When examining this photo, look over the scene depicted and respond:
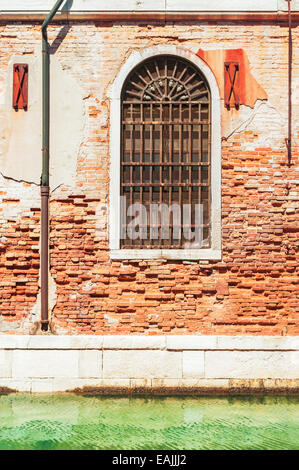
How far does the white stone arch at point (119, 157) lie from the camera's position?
23.9ft

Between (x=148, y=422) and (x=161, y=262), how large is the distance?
6.74 feet

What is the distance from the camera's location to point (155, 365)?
7.07 meters

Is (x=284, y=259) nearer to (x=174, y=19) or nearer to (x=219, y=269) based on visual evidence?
(x=219, y=269)

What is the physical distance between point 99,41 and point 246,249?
10.8ft

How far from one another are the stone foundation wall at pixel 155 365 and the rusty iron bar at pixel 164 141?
1310 mm

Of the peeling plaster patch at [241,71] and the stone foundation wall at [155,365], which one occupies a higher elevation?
the peeling plaster patch at [241,71]

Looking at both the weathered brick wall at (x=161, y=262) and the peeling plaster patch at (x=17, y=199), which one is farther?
the peeling plaster patch at (x=17, y=199)

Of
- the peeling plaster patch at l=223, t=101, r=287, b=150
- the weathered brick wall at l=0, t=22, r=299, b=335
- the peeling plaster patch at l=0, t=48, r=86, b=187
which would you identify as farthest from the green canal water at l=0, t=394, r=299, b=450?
the peeling plaster patch at l=223, t=101, r=287, b=150

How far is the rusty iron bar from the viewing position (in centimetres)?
738

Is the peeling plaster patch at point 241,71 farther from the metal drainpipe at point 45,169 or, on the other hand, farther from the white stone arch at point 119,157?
the metal drainpipe at point 45,169

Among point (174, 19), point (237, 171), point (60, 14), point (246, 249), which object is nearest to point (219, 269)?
point (246, 249)

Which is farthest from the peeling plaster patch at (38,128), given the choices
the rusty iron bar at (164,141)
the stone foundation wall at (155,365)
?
the stone foundation wall at (155,365)

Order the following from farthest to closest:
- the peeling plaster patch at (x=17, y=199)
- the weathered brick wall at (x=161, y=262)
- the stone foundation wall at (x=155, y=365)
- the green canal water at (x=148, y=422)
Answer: the peeling plaster patch at (x=17, y=199)
the weathered brick wall at (x=161, y=262)
the stone foundation wall at (x=155, y=365)
the green canal water at (x=148, y=422)

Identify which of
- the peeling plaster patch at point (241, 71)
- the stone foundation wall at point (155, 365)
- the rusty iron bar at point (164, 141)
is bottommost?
the stone foundation wall at point (155, 365)
